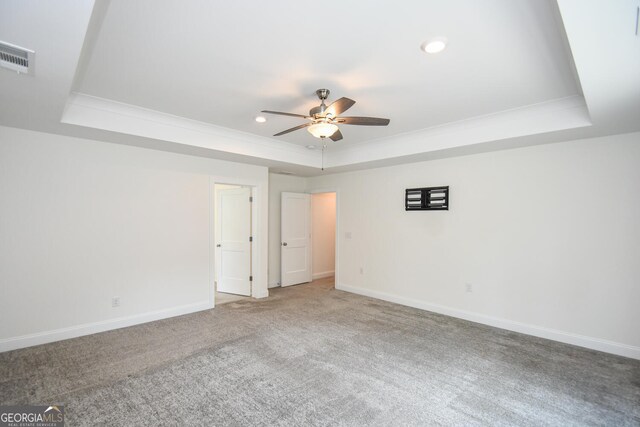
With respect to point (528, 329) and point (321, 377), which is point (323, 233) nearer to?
point (528, 329)

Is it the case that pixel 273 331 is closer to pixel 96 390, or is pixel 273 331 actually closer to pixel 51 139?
pixel 96 390

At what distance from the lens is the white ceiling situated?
6.05 ft

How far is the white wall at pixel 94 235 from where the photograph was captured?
11.3ft

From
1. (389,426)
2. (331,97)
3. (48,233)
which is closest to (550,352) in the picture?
(389,426)

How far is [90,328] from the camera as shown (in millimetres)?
3875

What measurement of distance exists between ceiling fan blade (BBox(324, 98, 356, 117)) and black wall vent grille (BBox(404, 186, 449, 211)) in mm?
2683

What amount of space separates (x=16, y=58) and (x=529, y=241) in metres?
5.30

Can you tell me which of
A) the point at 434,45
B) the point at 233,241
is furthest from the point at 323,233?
the point at 434,45

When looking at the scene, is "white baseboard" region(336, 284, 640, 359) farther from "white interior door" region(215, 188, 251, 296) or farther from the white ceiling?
"white interior door" region(215, 188, 251, 296)

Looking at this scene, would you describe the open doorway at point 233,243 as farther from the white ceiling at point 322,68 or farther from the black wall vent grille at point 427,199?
the black wall vent grille at point 427,199

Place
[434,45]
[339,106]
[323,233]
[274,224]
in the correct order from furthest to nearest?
[323,233]
[274,224]
[339,106]
[434,45]

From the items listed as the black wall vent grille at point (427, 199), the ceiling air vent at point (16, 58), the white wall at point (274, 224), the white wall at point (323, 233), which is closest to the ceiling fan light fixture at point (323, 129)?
the ceiling air vent at point (16, 58)

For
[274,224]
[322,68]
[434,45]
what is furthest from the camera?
[274,224]

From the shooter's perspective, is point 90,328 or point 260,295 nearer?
point 90,328
